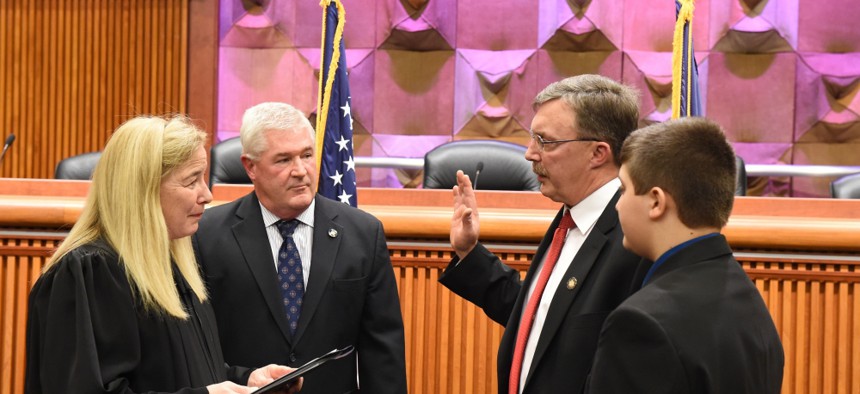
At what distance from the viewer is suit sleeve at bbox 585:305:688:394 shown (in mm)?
1263

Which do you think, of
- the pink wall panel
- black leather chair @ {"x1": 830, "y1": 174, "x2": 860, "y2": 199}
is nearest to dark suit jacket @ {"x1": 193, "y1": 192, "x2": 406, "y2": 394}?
black leather chair @ {"x1": 830, "y1": 174, "x2": 860, "y2": 199}

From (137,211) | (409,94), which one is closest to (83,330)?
(137,211)

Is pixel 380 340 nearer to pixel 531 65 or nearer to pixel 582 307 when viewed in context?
pixel 582 307

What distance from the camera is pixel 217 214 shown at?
2.39 metres

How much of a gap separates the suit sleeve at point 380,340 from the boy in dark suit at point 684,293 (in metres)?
0.98

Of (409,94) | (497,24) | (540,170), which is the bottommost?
(540,170)

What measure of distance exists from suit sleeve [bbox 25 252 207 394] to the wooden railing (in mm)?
1314

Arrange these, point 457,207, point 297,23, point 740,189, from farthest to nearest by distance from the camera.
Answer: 1. point 297,23
2. point 740,189
3. point 457,207

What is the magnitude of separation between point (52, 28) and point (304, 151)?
15.7ft

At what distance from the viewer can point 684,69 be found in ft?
13.0

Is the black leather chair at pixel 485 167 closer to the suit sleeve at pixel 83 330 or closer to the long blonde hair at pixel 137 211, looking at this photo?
the long blonde hair at pixel 137 211

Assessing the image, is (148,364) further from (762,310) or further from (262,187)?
(762,310)

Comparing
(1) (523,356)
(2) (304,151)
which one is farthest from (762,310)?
(2) (304,151)

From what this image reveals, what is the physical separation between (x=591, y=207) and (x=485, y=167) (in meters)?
2.71
